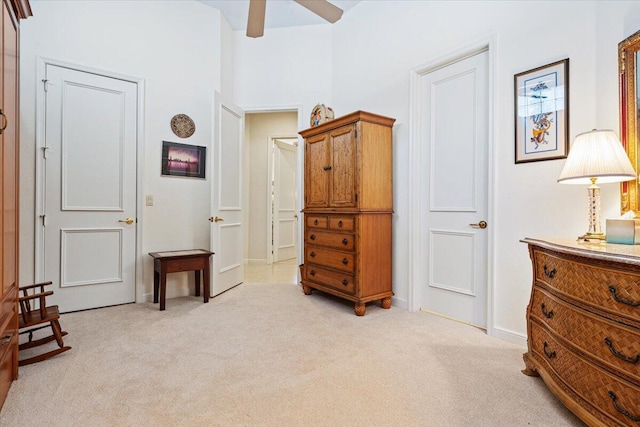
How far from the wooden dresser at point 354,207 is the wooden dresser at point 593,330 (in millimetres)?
1501

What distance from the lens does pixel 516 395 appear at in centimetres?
166

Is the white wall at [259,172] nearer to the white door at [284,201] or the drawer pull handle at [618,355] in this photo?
the white door at [284,201]

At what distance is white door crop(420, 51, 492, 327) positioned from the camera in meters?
2.63

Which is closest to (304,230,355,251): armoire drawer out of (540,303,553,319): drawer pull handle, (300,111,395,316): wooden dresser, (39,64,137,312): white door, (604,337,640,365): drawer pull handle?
(300,111,395,316): wooden dresser

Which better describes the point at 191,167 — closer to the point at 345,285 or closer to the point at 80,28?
the point at 80,28

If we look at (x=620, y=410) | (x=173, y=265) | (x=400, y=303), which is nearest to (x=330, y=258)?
(x=400, y=303)

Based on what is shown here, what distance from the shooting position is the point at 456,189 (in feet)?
9.22

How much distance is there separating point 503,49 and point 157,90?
3232 millimetres

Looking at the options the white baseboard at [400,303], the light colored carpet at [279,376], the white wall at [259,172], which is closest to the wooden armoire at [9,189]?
the light colored carpet at [279,376]

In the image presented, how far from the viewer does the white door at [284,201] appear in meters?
5.91

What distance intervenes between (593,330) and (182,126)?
3.75 meters

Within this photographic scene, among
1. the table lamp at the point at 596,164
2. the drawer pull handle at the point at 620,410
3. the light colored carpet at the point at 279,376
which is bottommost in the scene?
the light colored carpet at the point at 279,376

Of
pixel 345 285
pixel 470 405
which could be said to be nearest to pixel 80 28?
pixel 345 285

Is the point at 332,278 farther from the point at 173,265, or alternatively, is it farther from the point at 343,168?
the point at 173,265
